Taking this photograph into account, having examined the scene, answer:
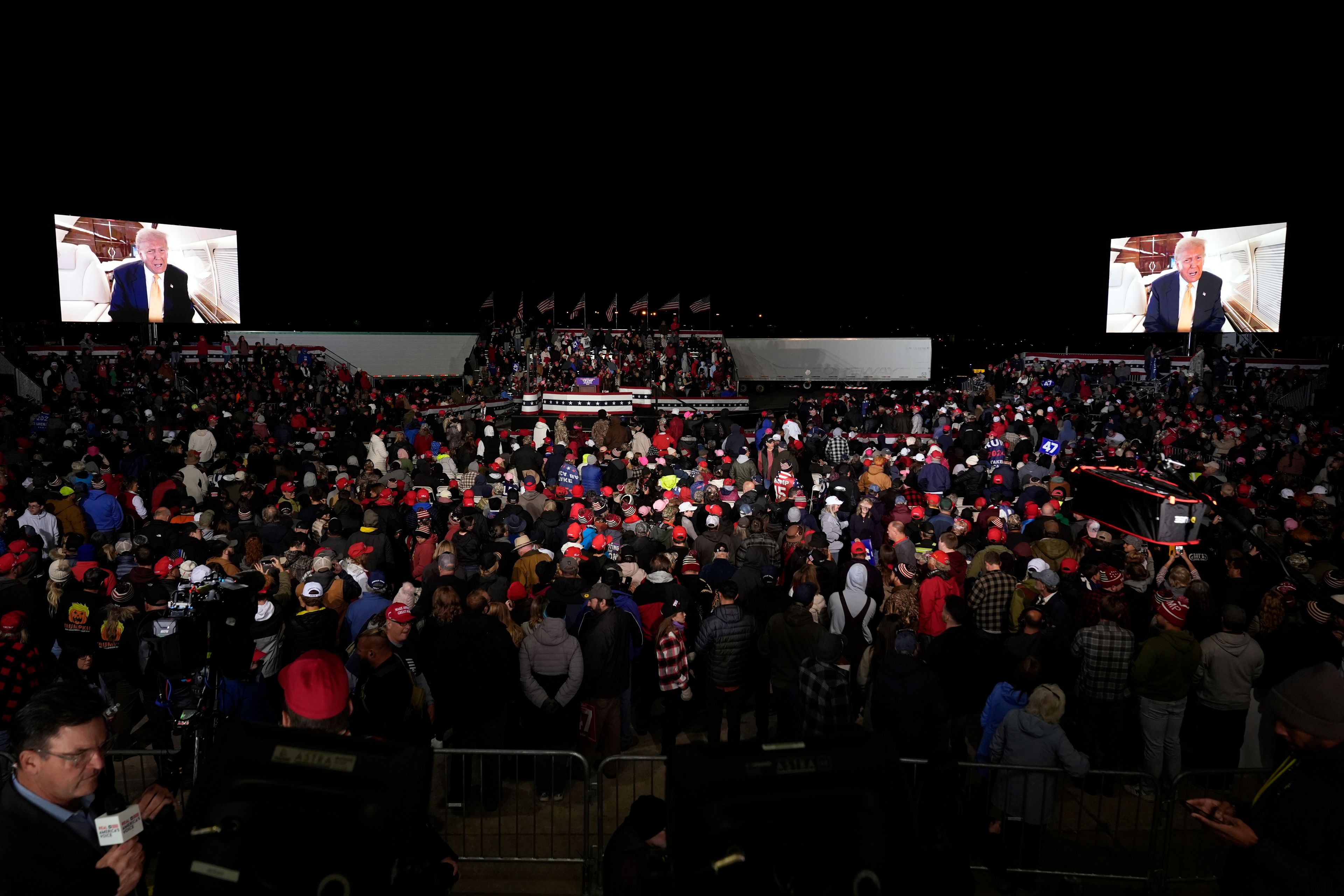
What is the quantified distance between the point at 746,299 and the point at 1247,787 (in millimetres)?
45109

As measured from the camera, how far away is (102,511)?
381 inches

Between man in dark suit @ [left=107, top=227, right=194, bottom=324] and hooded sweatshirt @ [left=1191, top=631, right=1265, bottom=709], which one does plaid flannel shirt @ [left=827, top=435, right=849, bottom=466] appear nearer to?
hooded sweatshirt @ [left=1191, top=631, right=1265, bottom=709]

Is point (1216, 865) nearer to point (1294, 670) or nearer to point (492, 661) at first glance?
point (1294, 670)

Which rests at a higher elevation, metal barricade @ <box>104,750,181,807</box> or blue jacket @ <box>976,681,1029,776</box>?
blue jacket @ <box>976,681,1029,776</box>

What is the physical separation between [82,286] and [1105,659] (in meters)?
29.7

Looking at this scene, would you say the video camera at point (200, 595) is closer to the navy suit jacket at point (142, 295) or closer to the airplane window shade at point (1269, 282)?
the navy suit jacket at point (142, 295)

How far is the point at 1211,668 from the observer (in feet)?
18.9

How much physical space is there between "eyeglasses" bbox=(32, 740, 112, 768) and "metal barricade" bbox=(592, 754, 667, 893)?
2.58 metres

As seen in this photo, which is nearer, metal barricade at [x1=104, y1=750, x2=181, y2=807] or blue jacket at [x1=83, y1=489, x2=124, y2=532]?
metal barricade at [x1=104, y1=750, x2=181, y2=807]

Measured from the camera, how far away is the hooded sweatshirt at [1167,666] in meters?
5.63

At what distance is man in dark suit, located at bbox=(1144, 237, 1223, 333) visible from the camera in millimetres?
27047

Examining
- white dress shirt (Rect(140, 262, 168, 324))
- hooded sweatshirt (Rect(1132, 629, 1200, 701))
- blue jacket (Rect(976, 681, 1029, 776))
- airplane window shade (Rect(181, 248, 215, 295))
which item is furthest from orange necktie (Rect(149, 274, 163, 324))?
hooded sweatshirt (Rect(1132, 629, 1200, 701))

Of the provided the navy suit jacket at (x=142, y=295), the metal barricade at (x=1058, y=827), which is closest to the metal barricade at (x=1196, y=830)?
the metal barricade at (x=1058, y=827)

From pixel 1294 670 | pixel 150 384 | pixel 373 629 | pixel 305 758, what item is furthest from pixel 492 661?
pixel 150 384
